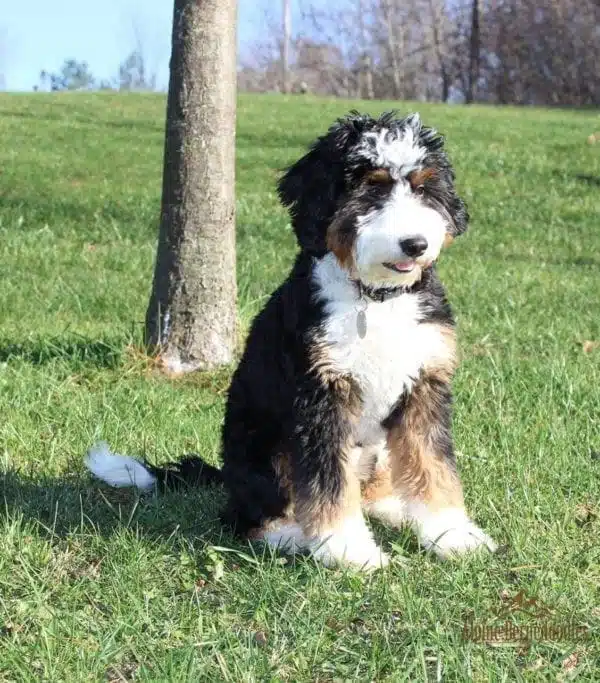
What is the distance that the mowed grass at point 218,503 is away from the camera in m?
2.77

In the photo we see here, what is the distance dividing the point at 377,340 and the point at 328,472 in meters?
0.49

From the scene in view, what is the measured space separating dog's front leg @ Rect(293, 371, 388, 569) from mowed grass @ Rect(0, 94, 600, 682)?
91 mm

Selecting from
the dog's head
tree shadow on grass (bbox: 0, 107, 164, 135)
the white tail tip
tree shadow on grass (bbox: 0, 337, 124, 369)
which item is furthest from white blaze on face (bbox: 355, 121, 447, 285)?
tree shadow on grass (bbox: 0, 107, 164, 135)

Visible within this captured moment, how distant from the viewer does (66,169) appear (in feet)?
46.7

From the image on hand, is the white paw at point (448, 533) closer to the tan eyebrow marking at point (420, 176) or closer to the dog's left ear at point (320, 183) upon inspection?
the dog's left ear at point (320, 183)

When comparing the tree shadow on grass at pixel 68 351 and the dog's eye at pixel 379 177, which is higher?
the dog's eye at pixel 379 177

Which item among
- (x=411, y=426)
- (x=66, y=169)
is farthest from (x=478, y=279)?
(x=66, y=169)

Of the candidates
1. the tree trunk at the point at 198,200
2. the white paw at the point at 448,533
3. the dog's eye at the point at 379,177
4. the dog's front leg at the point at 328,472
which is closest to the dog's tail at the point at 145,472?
the dog's front leg at the point at 328,472

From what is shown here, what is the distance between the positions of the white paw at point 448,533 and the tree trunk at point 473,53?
123ft


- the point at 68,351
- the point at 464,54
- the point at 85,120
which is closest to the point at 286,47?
the point at 464,54

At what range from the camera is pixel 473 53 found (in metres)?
39.7

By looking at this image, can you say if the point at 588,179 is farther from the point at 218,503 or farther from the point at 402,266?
the point at 402,266

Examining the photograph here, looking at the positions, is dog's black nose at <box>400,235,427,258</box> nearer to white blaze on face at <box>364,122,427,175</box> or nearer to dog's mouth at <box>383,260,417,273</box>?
dog's mouth at <box>383,260,417,273</box>

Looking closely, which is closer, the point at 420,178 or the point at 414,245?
the point at 414,245
